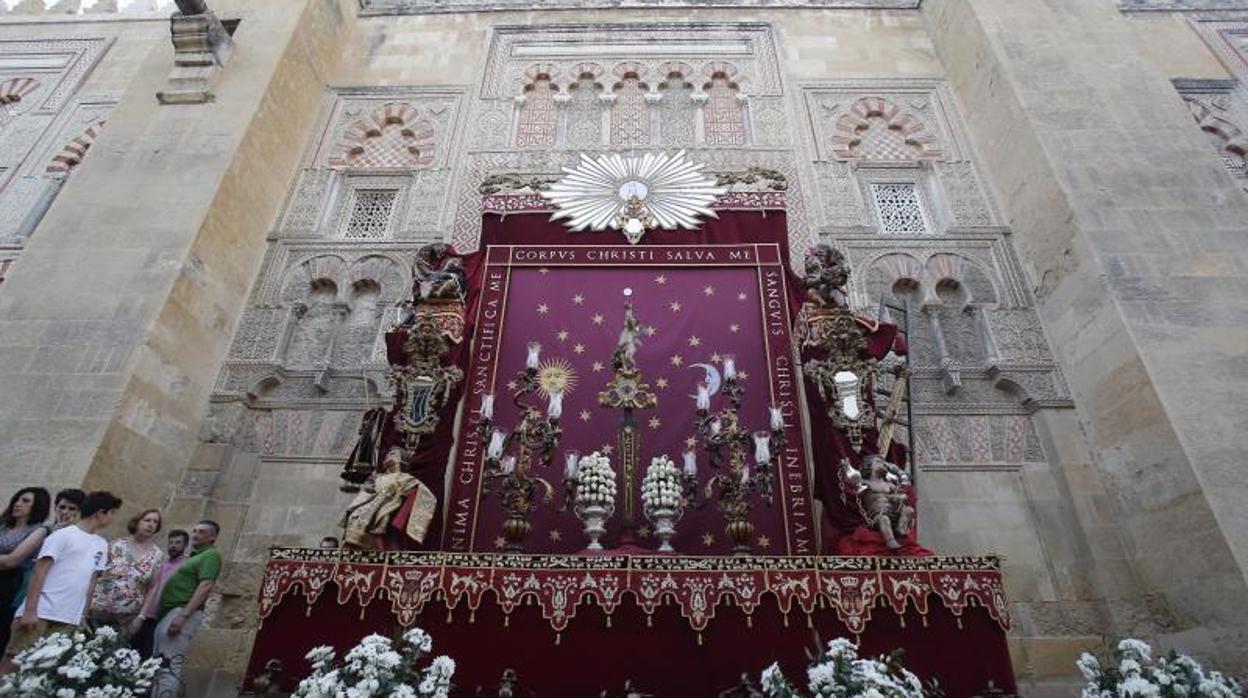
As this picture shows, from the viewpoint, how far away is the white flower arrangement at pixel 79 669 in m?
3.19

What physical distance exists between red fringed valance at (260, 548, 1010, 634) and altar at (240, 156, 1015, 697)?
0.04 ft

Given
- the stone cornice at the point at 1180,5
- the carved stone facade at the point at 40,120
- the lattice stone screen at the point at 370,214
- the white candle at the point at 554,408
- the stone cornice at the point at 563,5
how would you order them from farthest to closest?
the stone cornice at the point at 563,5 < the stone cornice at the point at 1180,5 < the carved stone facade at the point at 40,120 < the lattice stone screen at the point at 370,214 < the white candle at the point at 554,408

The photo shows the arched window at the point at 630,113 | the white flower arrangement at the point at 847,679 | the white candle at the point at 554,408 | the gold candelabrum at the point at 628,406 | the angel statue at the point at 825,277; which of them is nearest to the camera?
the white flower arrangement at the point at 847,679

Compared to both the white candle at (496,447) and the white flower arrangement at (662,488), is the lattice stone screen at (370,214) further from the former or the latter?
the white flower arrangement at (662,488)

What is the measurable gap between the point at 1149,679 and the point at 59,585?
208 inches

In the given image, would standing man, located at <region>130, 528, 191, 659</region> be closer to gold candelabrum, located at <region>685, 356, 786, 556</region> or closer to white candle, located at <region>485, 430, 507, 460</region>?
white candle, located at <region>485, 430, 507, 460</region>

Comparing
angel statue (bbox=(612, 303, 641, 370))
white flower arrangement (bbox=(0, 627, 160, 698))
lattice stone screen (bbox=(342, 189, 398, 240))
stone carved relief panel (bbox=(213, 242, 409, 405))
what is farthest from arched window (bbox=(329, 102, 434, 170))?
white flower arrangement (bbox=(0, 627, 160, 698))

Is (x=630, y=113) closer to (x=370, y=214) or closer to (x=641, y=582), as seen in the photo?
(x=370, y=214)

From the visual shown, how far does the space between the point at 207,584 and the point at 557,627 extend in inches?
80.7

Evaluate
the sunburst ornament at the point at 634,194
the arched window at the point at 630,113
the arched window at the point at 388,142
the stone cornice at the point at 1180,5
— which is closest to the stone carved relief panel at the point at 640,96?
the arched window at the point at 630,113

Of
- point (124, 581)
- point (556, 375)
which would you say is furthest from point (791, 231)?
point (124, 581)

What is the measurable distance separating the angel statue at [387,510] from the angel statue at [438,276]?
1339 mm

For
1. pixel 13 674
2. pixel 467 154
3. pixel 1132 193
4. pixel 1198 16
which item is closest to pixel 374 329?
pixel 467 154

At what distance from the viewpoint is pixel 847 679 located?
322 cm
